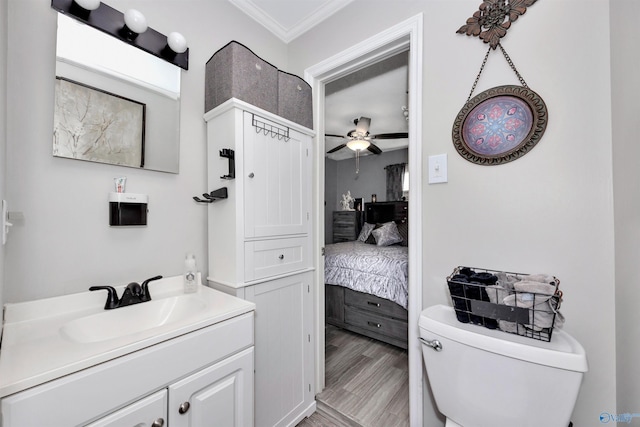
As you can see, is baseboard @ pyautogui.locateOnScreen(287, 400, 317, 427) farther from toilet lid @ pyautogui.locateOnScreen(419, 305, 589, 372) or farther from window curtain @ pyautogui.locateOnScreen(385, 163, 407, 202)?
window curtain @ pyautogui.locateOnScreen(385, 163, 407, 202)

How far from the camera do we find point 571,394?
2.50 ft

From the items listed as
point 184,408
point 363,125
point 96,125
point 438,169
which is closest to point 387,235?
point 363,125

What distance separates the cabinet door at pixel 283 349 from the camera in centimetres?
133

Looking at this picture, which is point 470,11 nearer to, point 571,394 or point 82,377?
point 571,394

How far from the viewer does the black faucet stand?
1.04 meters

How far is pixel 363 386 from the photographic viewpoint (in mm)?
1889

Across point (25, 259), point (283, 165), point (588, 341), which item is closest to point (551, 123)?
point (588, 341)

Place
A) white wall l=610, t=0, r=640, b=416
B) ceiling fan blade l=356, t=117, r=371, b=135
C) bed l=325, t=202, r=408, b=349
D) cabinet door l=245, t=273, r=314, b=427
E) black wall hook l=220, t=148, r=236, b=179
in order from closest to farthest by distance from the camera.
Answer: white wall l=610, t=0, r=640, b=416
black wall hook l=220, t=148, r=236, b=179
cabinet door l=245, t=273, r=314, b=427
bed l=325, t=202, r=408, b=349
ceiling fan blade l=356, t=117, r=371, b=135

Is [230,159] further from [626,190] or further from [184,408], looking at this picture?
[626,190]

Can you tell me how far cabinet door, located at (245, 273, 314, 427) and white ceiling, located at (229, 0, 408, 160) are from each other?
172 centimetres

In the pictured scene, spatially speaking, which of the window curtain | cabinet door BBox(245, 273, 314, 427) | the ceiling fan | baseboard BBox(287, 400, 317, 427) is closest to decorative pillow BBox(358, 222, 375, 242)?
the window curtain

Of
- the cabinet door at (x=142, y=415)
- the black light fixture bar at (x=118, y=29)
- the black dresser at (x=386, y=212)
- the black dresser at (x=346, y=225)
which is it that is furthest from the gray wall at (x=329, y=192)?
the cabinet door at (x=142, y=415)

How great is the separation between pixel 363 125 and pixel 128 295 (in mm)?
3015

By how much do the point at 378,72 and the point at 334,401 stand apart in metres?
2.65
